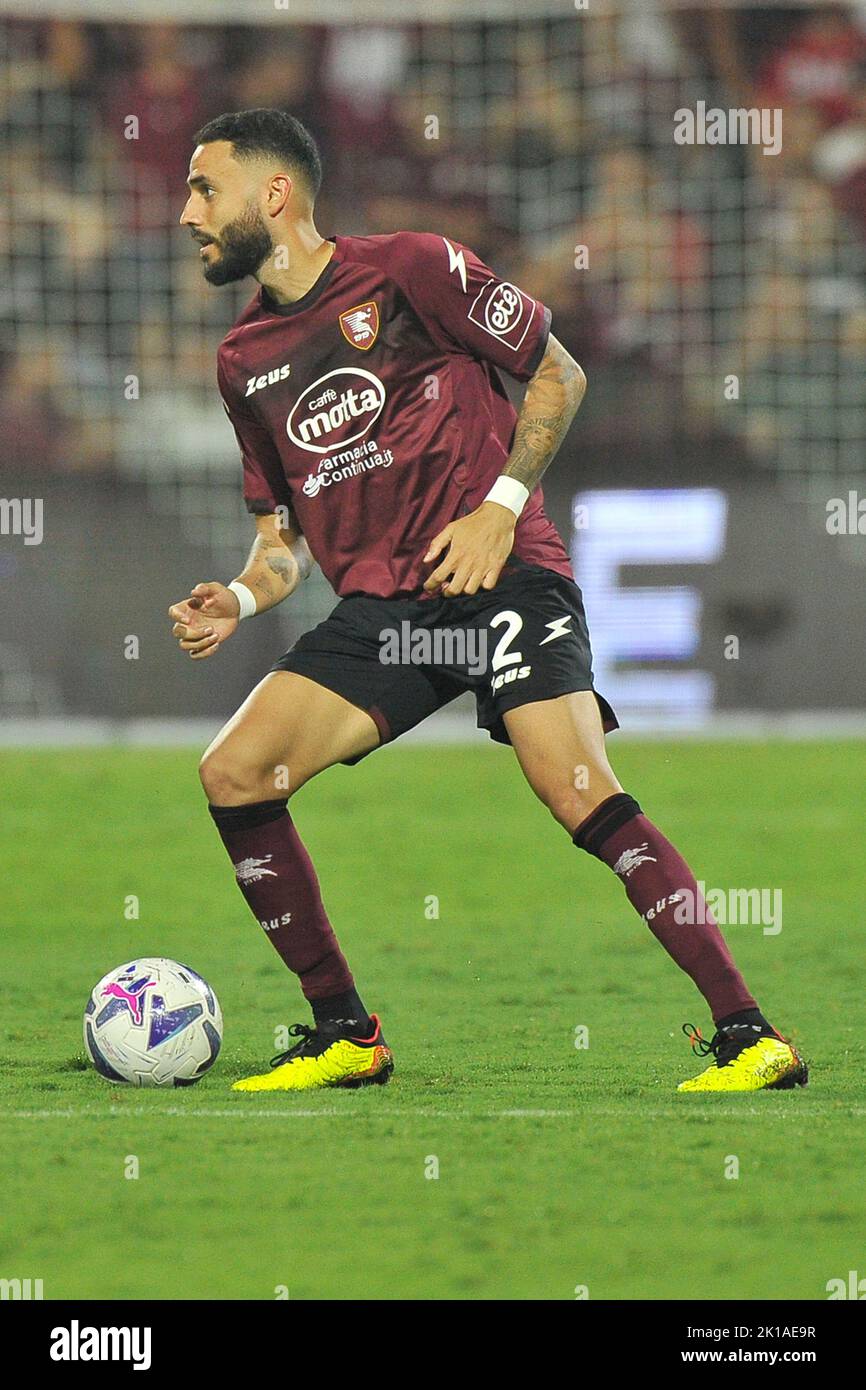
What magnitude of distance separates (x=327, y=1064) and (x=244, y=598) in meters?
1.21

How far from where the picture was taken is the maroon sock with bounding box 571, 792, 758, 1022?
14.4 ft

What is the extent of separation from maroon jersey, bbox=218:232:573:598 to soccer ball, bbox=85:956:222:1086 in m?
1.10

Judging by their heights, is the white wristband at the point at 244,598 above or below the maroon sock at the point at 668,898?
above

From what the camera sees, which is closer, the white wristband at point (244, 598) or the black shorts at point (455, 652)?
the black shorts at point (455, 652)

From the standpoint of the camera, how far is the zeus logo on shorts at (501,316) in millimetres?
4660

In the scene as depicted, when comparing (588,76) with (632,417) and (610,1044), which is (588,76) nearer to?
(632,417)

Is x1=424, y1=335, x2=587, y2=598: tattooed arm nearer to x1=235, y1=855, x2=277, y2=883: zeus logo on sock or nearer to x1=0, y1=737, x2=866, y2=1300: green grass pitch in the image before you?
x1=235, y1=855, x2=277, y2=883: zeus logo on sock

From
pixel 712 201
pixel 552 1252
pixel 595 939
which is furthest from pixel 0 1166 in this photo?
pixel 712 201

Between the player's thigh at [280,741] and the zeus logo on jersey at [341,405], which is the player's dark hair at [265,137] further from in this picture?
the player's thigh at [280,741]

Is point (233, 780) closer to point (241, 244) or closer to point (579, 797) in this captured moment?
point (579, 797)

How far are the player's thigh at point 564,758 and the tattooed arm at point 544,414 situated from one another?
1.87ft

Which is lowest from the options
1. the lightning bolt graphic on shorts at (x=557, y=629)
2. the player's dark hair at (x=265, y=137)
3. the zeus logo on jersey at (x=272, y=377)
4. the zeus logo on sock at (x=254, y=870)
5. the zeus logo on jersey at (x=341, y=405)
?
the zeus logo on sock at (x=254, y=870)
